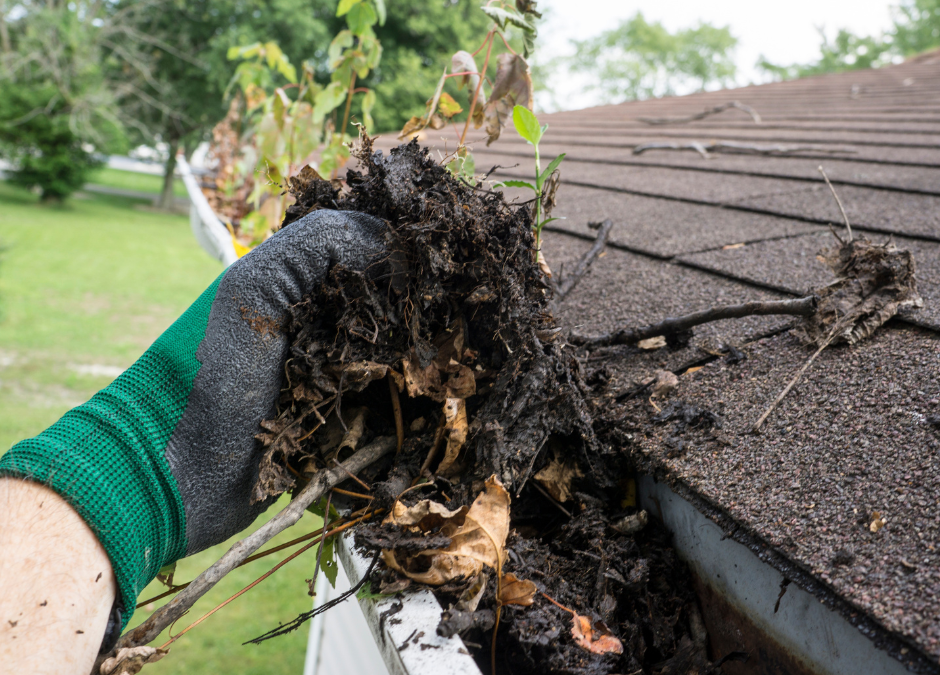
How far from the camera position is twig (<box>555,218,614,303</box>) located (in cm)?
155

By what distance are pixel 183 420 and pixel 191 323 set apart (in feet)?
0.50

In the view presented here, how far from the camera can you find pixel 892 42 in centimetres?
2070

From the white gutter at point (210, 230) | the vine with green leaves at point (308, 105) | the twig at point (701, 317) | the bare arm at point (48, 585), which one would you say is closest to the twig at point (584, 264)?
the twig at point (701, 317)

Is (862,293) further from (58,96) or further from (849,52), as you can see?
(849,52)

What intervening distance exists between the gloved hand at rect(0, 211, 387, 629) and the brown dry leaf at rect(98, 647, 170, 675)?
7cm

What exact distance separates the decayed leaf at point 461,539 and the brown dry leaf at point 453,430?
0.33 feet

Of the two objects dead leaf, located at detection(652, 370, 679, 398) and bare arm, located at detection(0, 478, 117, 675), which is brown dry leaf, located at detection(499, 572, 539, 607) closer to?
dead leaf, located at detection(652, 370, 679, 398)

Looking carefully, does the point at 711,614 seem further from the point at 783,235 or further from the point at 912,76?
the point at 912,76

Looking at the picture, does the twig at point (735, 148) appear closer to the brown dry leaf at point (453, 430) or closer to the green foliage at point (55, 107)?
the brown dry leaf at point (453, 430)

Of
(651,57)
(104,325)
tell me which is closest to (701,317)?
(104,325)

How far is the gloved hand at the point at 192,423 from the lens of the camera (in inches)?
32.5

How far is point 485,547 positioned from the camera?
799 mm

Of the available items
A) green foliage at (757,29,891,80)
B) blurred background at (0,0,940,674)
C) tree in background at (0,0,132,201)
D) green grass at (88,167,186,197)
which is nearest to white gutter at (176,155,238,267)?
blurred background at (0,0,940,674)

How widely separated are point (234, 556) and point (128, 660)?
0.62 feet
